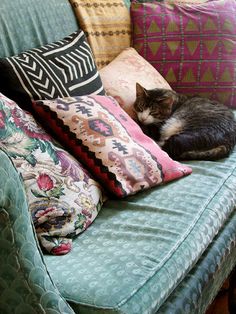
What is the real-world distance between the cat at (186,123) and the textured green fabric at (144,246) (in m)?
0.18

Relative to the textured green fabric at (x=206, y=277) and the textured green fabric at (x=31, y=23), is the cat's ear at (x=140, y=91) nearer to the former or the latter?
the textured green fabric at (x=31, y=23)

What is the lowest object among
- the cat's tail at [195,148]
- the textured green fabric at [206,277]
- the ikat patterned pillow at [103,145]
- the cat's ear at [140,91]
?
the textured green fabric at [206,277]

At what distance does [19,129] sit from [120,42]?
1001 millimetres

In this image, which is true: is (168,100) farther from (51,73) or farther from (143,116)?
(51,73)

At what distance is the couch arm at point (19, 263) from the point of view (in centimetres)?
86

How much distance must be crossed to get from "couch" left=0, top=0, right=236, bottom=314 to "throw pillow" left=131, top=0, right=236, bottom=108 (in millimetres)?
510

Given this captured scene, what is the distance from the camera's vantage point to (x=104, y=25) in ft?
6.48

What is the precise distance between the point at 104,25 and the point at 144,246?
1.16 metres

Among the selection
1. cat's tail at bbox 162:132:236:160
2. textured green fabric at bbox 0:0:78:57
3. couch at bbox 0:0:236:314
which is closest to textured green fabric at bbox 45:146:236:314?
couch at bbox 0:0:236:314

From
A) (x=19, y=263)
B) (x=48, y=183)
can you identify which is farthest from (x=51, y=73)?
(x=19, y=263)

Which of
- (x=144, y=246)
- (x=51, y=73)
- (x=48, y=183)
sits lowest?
(x=144, y=246)

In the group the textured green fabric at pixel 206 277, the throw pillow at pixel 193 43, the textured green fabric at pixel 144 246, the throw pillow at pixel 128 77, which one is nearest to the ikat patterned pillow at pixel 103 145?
the textured green fabric at pixel 144 246

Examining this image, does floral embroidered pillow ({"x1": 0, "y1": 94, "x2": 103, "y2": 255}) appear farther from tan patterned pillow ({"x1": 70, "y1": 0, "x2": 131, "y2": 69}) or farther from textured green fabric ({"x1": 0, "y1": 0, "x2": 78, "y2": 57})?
tan patterned pillow ({"x1": 70, "y1": 0, "x2": 131, "y2": 69})

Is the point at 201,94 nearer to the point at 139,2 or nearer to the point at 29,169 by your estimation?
the point at 139,2
